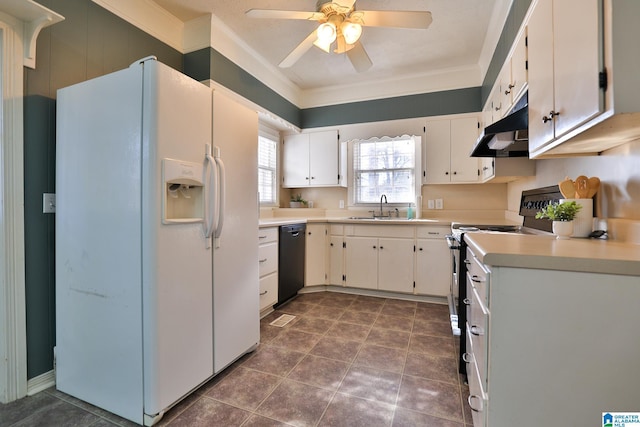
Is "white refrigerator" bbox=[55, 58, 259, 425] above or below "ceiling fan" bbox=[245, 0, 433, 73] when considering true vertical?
below

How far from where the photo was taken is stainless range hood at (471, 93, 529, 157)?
1646 millimetres

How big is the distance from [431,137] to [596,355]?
3.09 m

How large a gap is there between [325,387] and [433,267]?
1.92m

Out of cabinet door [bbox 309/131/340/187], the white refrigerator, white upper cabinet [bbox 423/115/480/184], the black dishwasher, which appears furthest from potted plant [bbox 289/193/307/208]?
the white refrigerator

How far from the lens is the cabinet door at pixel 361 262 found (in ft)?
11.0

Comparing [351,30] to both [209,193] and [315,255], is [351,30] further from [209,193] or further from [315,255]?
[315,255]

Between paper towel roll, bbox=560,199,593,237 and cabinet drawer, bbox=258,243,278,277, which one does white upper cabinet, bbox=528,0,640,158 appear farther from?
cabinet drawer, bbox=258,243,278,277

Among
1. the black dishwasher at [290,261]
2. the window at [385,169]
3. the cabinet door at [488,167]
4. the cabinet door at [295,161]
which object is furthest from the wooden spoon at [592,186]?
the cabinet door at [295,161]

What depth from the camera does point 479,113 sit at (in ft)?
10.9

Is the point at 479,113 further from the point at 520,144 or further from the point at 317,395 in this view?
the point at 317,395

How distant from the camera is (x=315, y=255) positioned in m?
3.51

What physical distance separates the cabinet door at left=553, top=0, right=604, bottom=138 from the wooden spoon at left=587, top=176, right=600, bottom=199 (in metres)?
0.41

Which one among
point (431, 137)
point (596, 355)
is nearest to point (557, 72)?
point (596, 355)

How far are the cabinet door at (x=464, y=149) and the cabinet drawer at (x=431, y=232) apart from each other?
2.32ft
